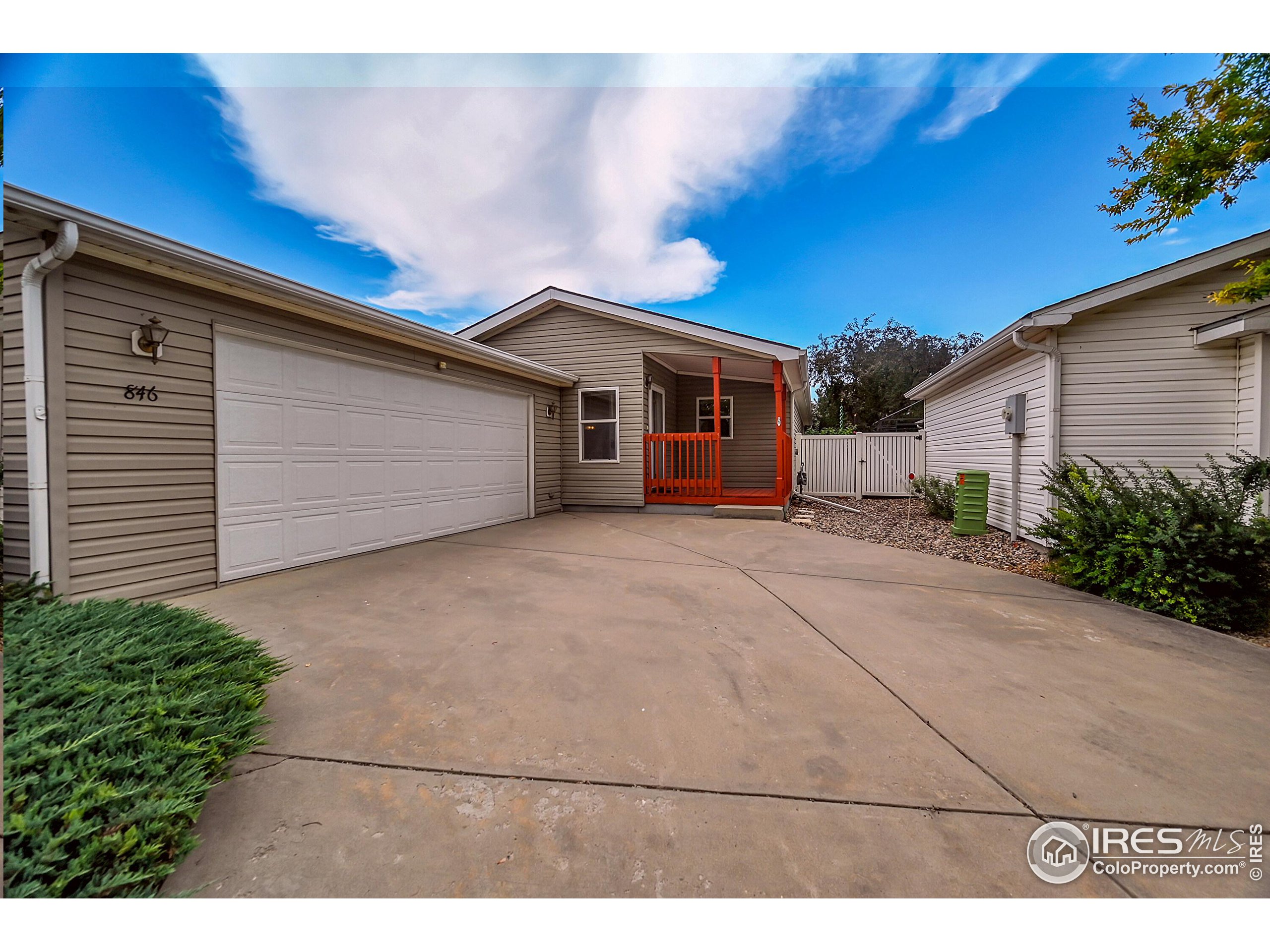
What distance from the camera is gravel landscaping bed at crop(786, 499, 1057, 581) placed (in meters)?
5.35

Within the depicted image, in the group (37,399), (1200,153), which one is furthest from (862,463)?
(37,399)

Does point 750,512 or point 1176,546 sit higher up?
point 1176,546

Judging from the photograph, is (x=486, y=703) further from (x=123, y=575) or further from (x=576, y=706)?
(x=123, y=575)

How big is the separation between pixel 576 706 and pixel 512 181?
6.26 metres

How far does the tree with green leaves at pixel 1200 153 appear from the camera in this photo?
3.12 meters

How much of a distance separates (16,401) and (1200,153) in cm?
858

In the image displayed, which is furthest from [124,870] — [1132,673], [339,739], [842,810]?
[1132,673]

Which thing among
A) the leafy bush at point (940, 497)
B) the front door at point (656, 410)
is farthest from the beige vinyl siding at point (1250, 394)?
the front door at point (656, 410)

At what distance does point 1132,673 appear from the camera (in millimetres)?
2490

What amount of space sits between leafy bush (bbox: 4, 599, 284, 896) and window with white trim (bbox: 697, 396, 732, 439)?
10.1m

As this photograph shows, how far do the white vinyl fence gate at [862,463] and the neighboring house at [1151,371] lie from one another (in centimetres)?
579

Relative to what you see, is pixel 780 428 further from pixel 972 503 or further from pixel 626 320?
pixel 626 320

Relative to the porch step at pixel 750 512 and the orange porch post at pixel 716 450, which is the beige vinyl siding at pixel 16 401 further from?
the porch step at pixel 750 512

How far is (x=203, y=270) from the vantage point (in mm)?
3631
